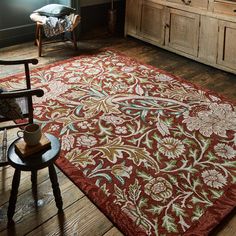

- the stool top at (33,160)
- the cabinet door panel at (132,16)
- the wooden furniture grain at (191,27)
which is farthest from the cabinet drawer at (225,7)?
the stool top at (33,160)

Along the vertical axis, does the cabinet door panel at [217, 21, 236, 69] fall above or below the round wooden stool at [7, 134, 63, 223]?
above

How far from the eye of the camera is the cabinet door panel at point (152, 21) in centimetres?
405

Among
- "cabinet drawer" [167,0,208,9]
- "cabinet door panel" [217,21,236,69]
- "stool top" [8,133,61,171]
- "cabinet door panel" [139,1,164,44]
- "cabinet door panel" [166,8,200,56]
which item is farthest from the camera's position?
"cabinet door panel" [139,1,164,44]

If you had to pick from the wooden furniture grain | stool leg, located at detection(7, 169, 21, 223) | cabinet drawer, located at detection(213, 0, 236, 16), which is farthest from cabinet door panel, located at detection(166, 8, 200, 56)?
stool leg, located at detection(7, 169, 21, 223)

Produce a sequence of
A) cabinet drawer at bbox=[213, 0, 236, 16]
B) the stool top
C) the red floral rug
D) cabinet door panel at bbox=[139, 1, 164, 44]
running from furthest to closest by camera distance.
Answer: cabinet door panel at bbox=[139, 1, 164, 44], cabinet drawer at bbox=[213, 0, 236, 16], the red floral rug, the stool top

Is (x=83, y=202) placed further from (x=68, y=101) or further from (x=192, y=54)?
(x=192, y=54)

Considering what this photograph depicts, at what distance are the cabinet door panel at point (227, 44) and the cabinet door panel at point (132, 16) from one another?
1.22m

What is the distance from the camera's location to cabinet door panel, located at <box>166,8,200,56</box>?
12.2ft

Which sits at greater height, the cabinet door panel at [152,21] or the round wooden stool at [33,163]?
the cabinet door panel at [152,21]

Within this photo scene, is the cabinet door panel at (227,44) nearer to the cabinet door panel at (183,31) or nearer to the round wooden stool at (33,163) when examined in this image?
the cabinet door panel at (183,31)

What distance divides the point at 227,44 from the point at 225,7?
13.9 inches

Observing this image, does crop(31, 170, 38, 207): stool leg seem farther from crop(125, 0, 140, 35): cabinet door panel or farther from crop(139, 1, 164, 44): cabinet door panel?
crop(125, 0, 140, 35): cabinet door panel

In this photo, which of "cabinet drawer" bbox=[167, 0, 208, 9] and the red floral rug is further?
"cabinet drawer" bbox=[167, 0, 208, 9]

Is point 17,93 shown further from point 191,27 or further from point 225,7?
point 191,27
